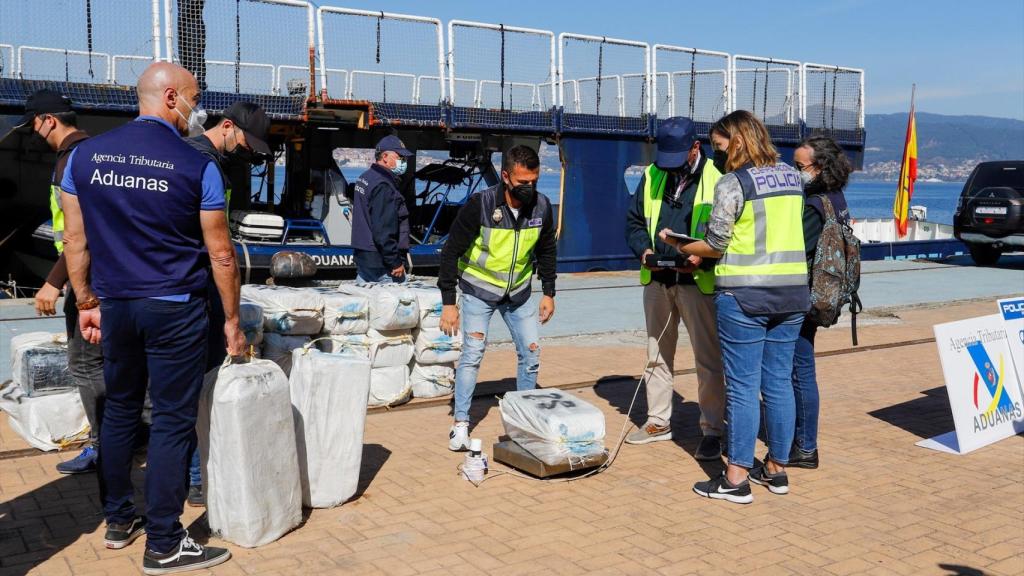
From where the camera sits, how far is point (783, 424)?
5.29 metres

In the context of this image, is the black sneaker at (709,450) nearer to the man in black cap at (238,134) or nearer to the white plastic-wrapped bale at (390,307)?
the white plastic-wrapped bale at (390,307)

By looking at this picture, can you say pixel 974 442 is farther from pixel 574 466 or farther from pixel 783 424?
pixel 574 466

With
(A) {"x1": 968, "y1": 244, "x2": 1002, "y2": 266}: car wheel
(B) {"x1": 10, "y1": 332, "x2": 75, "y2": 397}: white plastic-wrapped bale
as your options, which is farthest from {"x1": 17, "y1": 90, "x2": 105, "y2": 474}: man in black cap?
(A) {"x1": 968, "y1": 244, "x2": 1002, "y2": 266}: car wheel

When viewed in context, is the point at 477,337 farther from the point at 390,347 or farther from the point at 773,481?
the point at 773,481

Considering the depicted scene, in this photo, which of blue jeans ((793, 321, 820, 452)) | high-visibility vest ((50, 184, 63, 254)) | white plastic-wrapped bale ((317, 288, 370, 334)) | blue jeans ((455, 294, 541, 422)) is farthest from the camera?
white plastic-wrapped bale ((317, 288, 370, 334))

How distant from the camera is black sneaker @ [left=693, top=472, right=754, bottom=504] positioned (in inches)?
201

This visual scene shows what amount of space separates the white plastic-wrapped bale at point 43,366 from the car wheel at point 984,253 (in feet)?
62.4

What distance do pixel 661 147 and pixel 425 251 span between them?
34.0ft

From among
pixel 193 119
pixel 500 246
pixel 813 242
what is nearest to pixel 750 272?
pixel 813 242

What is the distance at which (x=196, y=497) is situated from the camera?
4.90 metres

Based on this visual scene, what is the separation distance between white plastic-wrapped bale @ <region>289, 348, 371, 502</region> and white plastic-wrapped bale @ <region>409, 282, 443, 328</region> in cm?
210

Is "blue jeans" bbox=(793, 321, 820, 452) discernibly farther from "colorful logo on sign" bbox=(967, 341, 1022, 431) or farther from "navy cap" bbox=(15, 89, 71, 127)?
"navy cap" bbox=(15, 89, 71, 127)

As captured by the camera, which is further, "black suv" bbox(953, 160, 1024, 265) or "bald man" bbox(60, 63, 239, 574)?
"black suv" bbox(953, 160, 1024, 265)

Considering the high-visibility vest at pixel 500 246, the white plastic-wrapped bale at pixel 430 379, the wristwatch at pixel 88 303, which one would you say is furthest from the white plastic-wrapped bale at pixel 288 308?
the wristwatch at pixel 88 303
